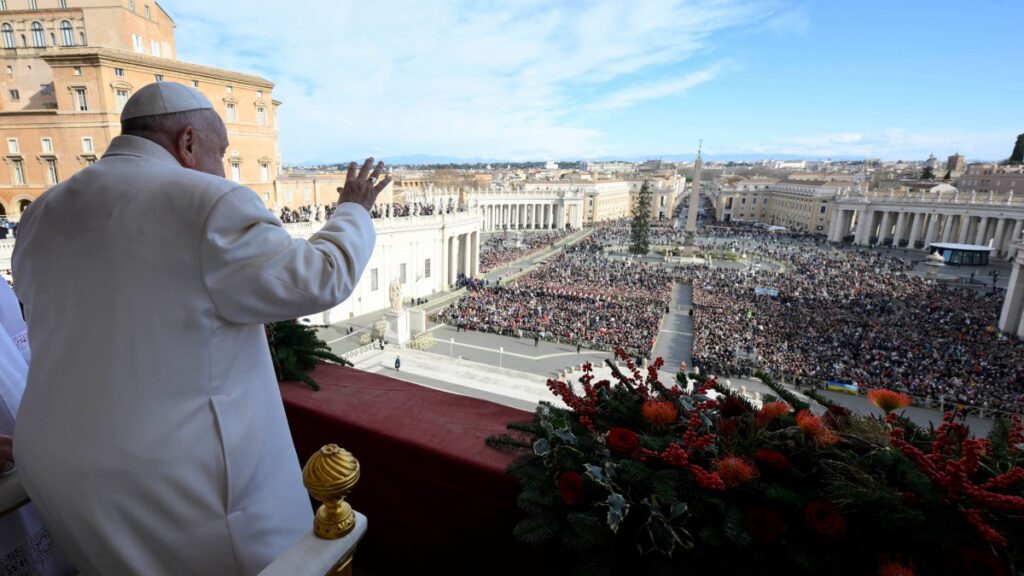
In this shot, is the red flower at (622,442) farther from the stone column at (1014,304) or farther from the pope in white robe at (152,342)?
the stone column at (1014,304)

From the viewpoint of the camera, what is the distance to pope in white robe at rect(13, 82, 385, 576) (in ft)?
4.17

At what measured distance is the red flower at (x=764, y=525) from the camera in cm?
147

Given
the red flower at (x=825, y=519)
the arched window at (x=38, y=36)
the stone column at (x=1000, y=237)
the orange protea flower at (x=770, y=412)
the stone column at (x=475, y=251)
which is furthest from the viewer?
the stone column at (x=1000, y=237)

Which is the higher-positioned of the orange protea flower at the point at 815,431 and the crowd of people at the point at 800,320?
the orange protea flower at the point at 815,431

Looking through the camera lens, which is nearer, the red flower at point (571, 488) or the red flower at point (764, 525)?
the red flower at point (764, 525)

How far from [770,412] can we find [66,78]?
1116 inches

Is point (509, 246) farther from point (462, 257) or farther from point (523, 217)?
point (523, 217)

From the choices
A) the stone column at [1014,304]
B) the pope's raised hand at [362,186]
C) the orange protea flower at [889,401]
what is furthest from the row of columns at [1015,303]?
the pope's raised hand at [362,186]

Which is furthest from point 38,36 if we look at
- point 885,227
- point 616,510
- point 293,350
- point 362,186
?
point 885,227

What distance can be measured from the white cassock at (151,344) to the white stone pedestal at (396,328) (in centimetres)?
1858

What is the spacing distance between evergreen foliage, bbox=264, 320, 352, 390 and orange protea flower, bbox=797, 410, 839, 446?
99.9 inches

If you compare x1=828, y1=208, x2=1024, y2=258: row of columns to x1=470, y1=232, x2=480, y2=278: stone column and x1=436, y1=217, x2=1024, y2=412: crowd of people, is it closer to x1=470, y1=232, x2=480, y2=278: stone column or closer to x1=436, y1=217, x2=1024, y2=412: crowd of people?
x1=436, y1=217, x2=1024, y2=412: crowd of people

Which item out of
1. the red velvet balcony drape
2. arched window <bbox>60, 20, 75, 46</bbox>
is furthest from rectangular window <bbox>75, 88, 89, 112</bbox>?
the red velvet balcony drape

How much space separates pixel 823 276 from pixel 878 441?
40.2 metres
